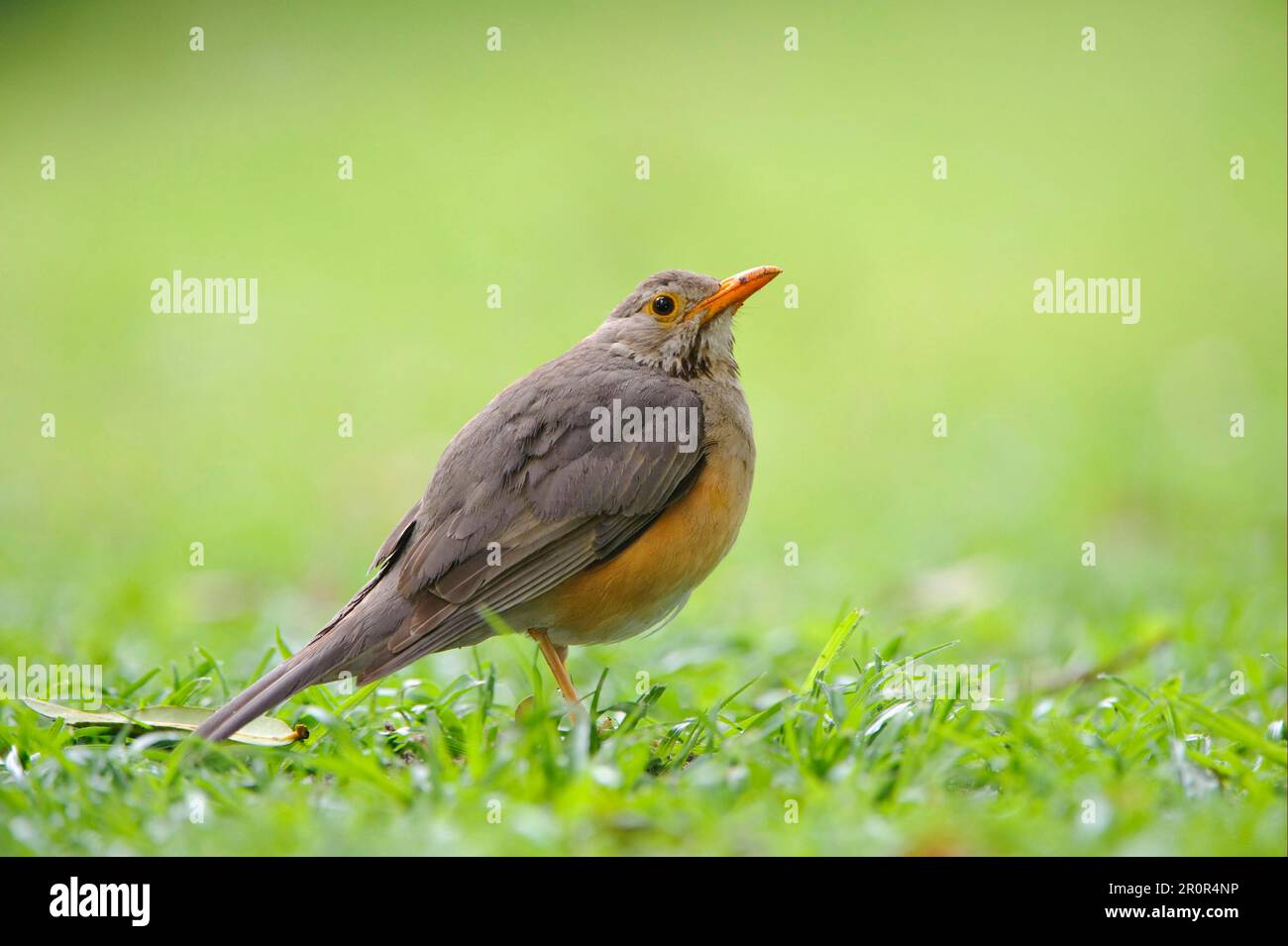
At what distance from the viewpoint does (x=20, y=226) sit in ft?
51.2

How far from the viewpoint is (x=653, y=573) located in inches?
201

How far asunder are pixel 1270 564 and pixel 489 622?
220 inches

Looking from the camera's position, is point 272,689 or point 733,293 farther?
point 733,293

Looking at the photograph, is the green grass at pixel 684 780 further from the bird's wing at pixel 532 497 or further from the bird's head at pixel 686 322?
the bird's head at pixel 686 322

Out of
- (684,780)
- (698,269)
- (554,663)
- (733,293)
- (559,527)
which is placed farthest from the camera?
(698,269)

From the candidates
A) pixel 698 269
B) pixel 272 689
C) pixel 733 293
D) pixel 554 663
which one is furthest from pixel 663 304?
pixel 698 269

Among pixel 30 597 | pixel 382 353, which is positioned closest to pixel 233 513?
pixel 30 597

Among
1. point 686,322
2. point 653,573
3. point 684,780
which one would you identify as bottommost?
point 684,780

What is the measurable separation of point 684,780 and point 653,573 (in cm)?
116

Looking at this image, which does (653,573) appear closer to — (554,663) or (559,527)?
(559,527)

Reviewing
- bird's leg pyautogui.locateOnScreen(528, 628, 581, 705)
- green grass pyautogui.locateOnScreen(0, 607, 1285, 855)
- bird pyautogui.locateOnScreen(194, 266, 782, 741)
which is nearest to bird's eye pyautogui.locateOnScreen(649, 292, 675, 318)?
bird pyautogui.locateOnScreen(194, 266, 782, 741)

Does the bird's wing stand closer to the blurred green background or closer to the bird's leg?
the bird's leg

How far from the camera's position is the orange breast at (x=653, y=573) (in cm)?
509

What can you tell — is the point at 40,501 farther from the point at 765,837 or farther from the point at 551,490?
the point at 765,837
